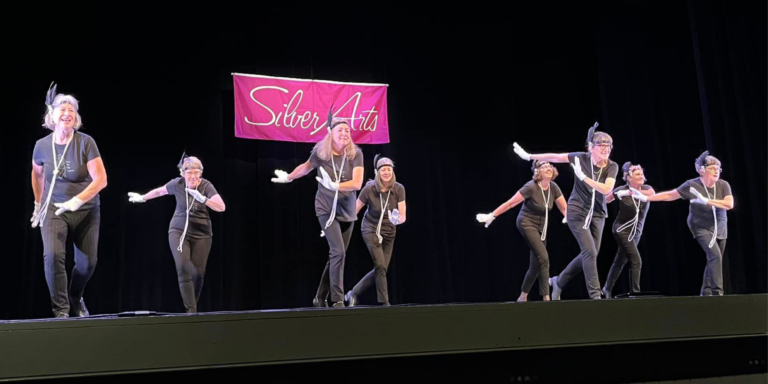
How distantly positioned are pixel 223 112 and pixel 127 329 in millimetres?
5587

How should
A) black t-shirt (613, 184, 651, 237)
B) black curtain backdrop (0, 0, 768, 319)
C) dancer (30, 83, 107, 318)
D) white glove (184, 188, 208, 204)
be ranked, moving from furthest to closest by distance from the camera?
black curtain backdrop (0, 0, 768, 319)
black t-shirt (613, 184, 651, 237)
white glove (184, 188, 208, 204)
dancer (30, 83, 107, 318)

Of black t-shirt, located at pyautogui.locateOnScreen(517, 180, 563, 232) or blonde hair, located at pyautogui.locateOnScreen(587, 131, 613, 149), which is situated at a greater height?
blonde hair, located at pyautogui.locateOnScreen(587, 131, 613, 149)

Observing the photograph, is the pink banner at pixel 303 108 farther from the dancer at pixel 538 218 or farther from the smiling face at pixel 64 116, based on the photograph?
the smiling face at pixel 64 116

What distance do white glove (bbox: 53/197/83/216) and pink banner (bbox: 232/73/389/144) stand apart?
3.54 m

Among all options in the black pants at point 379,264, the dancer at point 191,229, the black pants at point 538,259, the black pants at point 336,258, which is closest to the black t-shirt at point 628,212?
the black pants at point 538,259

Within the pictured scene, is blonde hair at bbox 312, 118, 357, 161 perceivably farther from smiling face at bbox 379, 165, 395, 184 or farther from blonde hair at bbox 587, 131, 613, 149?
blonde hair at bbox 587, 131, 613, 149

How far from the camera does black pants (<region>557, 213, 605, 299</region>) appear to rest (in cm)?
631

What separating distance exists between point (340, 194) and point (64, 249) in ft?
7.26

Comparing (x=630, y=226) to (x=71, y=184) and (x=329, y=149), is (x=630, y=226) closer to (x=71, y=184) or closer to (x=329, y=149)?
(x=329, y=149)

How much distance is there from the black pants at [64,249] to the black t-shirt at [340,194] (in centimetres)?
187

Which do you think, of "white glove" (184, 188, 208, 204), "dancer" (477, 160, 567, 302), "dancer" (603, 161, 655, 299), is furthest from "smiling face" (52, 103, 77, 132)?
"dancer" (603, 161, 655, 299)

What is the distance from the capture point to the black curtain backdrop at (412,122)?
7.62 m

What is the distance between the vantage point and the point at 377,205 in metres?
6.35

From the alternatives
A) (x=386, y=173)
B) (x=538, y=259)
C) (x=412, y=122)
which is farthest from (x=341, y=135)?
(x=412, y=122)
